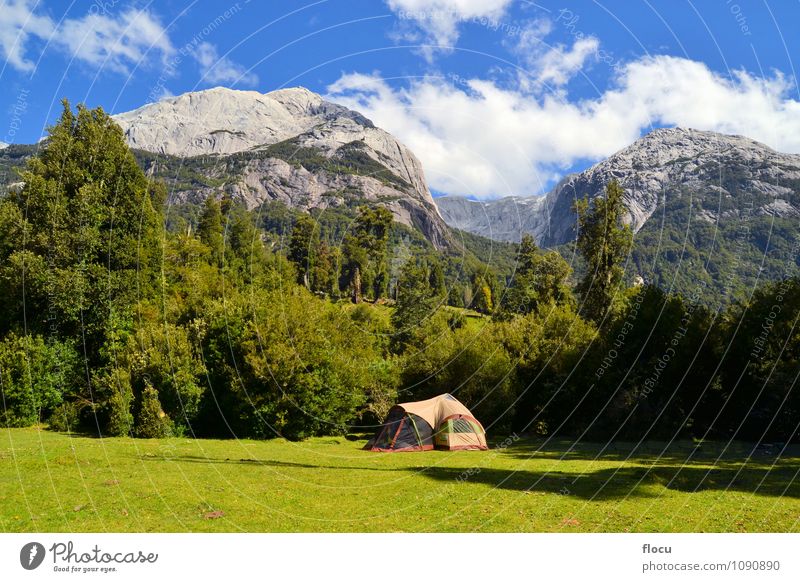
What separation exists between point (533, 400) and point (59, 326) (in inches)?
1349

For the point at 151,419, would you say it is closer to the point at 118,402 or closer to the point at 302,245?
the point at 118,402

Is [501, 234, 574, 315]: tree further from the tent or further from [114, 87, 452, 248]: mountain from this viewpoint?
the tent

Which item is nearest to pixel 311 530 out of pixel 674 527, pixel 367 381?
pixel 674 527

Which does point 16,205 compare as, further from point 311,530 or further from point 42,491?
point 311,530

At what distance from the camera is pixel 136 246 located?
41844mm

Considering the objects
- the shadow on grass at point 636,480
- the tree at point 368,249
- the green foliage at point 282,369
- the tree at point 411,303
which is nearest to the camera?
the shadow on grass at point 636,480

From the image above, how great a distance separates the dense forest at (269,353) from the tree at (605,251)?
2652 millimetres

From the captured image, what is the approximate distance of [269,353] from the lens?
3594cm

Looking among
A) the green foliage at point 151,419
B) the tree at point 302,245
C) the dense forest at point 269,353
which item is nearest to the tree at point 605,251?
the dense forest at point 269,353

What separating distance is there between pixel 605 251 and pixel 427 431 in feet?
93.0

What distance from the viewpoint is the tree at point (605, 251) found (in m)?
50.1

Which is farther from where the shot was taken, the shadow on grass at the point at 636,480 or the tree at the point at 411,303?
the tree at the point at 411,303
